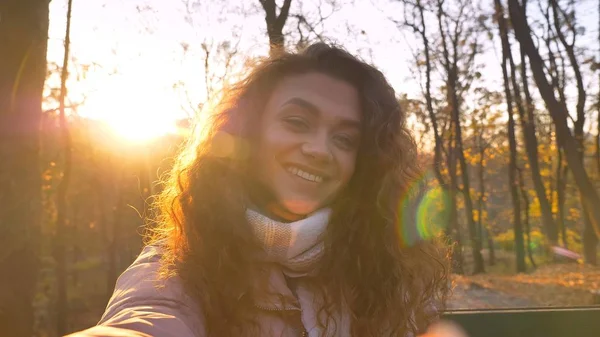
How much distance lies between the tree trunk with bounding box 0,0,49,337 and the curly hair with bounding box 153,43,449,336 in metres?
3.18

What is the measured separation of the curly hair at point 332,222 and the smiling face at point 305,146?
91mm

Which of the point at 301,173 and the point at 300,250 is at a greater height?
the point at 301,173

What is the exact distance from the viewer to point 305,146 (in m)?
1.98

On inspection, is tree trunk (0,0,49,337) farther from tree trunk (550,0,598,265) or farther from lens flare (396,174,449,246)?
tree trunk (550,0,598,265)

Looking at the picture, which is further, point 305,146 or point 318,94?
point 318,94

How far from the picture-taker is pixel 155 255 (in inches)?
73.0

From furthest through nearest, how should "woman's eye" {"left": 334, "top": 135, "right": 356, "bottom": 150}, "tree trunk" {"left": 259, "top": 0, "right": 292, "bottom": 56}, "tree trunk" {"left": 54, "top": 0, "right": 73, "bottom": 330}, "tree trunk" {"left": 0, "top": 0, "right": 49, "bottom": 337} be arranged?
1. "tree trunk" {"left": 54, "top": 0, "right": 73, "bottom": 330}
2. "tree trunk" {"left": 259, "top": 0, "right": 292, "bottom": 56}
3. "tree trunk" {"left": 0, "top": 0, "right": 49, "bottom": 337}
4. "woman's eye" {"left": 334, "top": 135, "right": 356, "bottom": 150}

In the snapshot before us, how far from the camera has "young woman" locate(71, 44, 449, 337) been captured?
1.74 meters

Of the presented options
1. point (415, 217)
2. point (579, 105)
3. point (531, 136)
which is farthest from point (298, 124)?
point (531, 136)

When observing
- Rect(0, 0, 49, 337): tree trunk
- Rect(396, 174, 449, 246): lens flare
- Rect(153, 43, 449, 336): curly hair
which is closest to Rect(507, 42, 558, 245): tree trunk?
Rect(0, 0, 49, 337): tree trunk

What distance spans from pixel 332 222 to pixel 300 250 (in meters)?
0.34

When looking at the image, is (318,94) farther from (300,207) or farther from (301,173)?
(300,207)

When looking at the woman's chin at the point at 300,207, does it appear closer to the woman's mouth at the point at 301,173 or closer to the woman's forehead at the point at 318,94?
the woman's mouth at the point at 301,173

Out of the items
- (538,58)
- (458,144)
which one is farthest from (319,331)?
(458,144)
